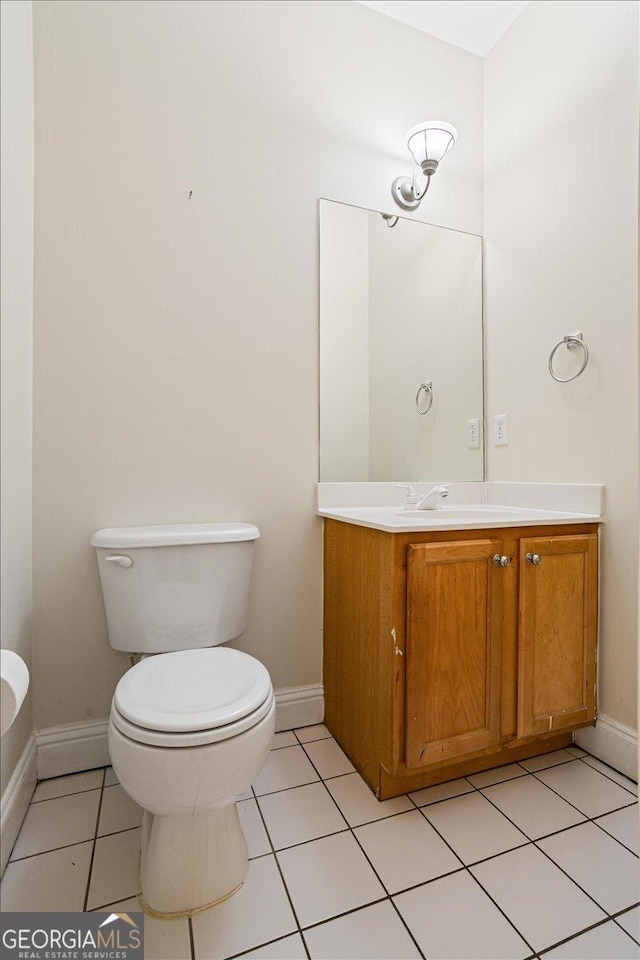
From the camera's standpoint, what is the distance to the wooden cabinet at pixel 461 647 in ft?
4.00

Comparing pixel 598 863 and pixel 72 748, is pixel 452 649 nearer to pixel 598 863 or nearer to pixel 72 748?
pixel 598 863

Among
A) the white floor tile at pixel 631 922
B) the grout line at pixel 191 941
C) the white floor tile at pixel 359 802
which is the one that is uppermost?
the white floor tile at pixel 359 802

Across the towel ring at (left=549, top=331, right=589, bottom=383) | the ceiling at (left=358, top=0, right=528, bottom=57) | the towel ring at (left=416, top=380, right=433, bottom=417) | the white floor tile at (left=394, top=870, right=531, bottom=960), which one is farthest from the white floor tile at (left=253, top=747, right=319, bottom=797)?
the ceiling at (left=358, top=0, right=528, bottom=57)

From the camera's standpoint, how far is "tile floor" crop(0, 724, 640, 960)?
91 cm

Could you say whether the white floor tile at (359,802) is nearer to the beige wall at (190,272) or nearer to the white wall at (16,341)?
the beige wall at (190,272)

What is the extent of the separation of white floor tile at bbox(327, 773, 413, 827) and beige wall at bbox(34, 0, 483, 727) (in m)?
0.39

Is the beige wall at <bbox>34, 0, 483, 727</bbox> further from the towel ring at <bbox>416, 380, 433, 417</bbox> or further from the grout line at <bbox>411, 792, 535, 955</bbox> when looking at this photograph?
the grout line at <bbox>411, 792, 535, 955</bbox>

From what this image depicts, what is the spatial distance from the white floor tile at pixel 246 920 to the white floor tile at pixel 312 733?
0.55m

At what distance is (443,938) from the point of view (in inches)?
35.9

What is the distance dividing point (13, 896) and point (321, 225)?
2052 millimetres

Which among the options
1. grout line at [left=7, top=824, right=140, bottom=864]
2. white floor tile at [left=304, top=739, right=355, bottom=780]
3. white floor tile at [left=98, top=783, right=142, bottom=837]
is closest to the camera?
grout line at [left=7, top=824, right=140, bottom=864]

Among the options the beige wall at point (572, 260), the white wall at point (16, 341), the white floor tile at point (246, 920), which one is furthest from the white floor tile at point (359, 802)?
the white wall at point (16, 341)

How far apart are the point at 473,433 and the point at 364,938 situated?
5.32ft

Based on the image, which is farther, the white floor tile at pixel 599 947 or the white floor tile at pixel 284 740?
the white floor tile at pixel 284 740
